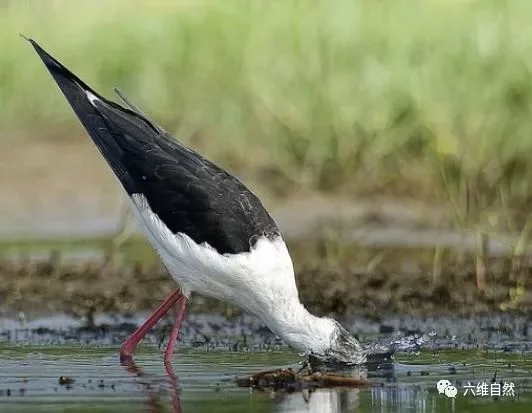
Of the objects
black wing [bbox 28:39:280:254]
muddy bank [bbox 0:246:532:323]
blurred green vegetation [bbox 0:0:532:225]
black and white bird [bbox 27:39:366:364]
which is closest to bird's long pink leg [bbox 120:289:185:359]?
black and white bird [bbox 27:39:366:364]

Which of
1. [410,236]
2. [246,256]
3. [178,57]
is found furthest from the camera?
[178,57]

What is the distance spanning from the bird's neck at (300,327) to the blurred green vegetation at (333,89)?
101 inches

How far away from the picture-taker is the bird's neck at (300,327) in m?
7.08

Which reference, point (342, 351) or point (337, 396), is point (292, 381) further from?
point (342, 351)

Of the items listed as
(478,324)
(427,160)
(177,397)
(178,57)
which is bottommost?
(177,397)

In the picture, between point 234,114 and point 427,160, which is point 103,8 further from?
point 427,160

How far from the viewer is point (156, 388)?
21.6 ft

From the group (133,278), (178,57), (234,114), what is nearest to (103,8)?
(178,57)

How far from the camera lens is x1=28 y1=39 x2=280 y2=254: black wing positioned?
7254 mm

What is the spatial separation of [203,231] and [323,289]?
5.77 feet

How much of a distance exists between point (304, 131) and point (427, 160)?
2.96 feet

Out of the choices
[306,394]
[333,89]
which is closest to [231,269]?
[306,394]

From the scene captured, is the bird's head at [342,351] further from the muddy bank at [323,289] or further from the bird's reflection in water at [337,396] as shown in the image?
the muddy bank at [323,289]

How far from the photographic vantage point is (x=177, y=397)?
6332 mm
